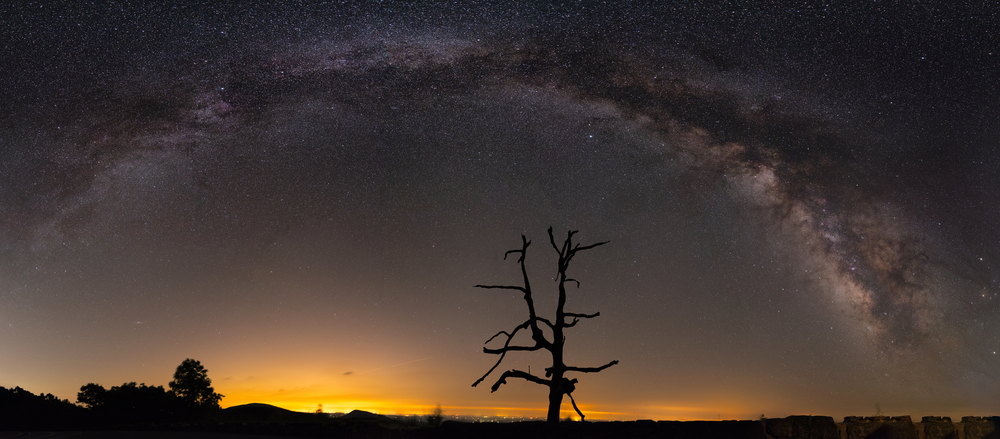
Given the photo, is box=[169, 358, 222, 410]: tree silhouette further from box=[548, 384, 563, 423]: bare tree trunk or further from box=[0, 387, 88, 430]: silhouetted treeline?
box=[548, 384, 563, 423]: bare tree trunk

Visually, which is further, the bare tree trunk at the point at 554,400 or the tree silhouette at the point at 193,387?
the tree silhouette at the point at 193,387

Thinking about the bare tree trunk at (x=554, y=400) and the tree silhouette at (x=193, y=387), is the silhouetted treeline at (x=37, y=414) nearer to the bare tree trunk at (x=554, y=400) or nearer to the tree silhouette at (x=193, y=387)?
the tree silhouette at (x=193, y=387)

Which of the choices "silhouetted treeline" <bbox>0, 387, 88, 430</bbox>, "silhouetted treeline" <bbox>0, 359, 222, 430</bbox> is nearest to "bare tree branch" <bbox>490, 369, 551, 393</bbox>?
"silhouetted treeline" <bbox>0, 359, 222, 430</bbox>

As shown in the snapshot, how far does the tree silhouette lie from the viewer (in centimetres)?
5688

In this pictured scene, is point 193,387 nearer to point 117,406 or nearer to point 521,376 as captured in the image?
point 117,406

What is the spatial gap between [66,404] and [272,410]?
64.4 ft

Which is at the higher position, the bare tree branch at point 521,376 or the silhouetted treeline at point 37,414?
the bare tree branch at point 521,376

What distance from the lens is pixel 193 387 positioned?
191ft

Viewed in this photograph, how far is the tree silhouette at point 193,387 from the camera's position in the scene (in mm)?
56875

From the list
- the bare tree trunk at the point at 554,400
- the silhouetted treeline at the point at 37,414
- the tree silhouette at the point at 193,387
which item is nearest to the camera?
the bare tree trunk at the point at 554,400

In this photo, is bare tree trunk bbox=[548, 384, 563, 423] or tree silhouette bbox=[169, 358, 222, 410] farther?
tree silhouette bbox=[169, 358, 222, 410]

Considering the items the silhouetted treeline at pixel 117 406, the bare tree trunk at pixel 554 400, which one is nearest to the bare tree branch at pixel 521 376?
the bare tree trunk at pixel 554 400

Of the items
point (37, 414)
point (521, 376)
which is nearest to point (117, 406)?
point (37, 414)

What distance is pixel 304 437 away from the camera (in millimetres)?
21359
